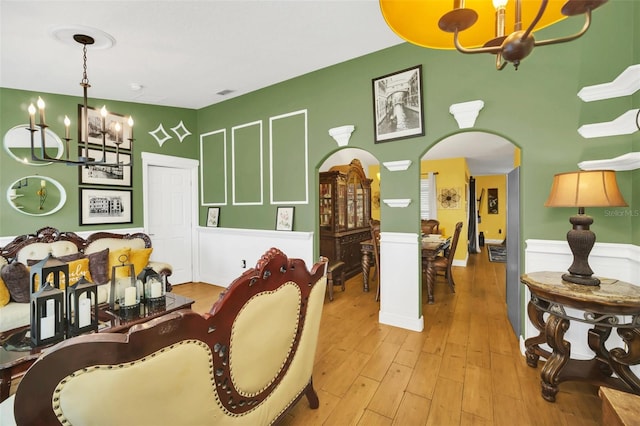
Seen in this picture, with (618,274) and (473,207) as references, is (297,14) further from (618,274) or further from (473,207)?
(473,207)

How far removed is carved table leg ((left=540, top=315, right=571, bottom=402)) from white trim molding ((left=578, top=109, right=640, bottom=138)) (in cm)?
146

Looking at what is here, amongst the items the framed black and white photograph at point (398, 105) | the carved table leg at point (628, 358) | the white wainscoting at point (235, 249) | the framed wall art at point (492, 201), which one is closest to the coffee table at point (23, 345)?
the white wainscoting at point (235, 249)

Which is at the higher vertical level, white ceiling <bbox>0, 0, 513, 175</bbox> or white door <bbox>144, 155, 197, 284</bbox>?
white ceiling <bbox>0, 0, 513, 175</bbox>

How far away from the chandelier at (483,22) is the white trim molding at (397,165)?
1.65 meters

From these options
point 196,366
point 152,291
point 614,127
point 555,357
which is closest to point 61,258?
point 152,291

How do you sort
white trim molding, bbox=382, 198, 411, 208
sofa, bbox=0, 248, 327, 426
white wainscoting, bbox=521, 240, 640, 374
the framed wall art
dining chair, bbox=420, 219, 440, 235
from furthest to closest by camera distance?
the framed wall art → dining chair, bbox=420, 219, 440, 235 → white trim molding, bbox=382, 198, 411, 208 → white wainscoting, bbox=521, 240, 640, 374 → sofa, bbox=0, 248, 327, 426

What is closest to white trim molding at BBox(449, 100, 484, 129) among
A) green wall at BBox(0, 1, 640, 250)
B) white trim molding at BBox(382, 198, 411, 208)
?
green wall at BBox(0, 1, 640, 250)

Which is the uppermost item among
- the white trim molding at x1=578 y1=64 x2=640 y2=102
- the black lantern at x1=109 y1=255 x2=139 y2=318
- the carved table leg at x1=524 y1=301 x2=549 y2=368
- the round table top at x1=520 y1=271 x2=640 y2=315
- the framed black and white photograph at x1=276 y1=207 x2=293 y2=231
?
the white trim molding at x1=578 y1=64 x2=640 y2=102

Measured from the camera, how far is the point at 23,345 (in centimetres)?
165

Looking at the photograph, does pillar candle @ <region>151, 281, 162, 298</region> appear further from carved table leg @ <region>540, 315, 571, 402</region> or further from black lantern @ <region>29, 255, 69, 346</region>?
carved table leg @ <region>540, 315, 571, 402</region>

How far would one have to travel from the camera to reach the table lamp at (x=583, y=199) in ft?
5.87

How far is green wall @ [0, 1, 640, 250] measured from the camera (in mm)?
2117

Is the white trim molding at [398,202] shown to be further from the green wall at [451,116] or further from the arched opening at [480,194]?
the arched opening at [480,194]

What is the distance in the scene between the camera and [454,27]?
1.04 m
